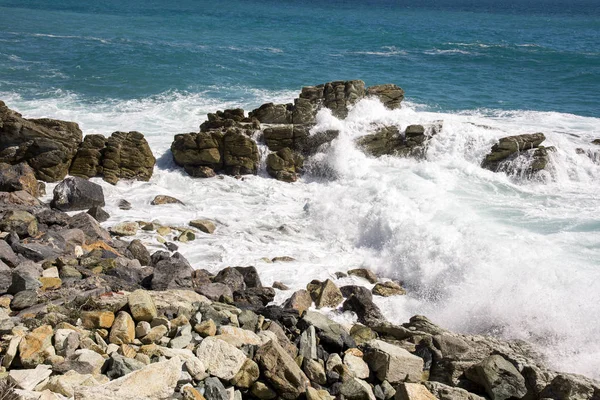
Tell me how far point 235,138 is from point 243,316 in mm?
11761

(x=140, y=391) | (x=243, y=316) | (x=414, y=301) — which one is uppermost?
(x=140, y=391)

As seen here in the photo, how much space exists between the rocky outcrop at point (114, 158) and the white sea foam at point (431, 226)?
71 cm

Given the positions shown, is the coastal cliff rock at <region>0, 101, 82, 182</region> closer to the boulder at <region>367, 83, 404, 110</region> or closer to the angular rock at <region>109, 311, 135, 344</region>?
the angular rock at <region>109, 311, 135, 344</region>

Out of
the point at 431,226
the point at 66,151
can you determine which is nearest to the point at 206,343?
the point at 431,226

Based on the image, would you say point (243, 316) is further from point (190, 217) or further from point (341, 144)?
point (341, 144)

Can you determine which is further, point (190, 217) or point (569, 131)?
point (569, 131)

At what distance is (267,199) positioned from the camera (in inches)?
776

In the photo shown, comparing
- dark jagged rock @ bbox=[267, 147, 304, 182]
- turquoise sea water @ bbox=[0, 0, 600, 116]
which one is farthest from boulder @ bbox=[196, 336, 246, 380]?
turquoise sea water @ bbox=[0, 0, 600, 116]


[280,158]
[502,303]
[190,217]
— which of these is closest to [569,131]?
[280,158]

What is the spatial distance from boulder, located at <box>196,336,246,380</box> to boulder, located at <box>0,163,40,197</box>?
11.4 m

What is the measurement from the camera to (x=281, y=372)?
8.03 metres

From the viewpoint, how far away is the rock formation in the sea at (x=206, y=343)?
7.53m

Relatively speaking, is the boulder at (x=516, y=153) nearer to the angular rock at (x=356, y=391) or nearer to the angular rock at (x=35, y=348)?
the angular rock at (x=356, y=391)

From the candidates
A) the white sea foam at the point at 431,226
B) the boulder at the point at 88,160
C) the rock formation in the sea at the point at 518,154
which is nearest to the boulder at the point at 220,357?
the white sea foam at the point at 431,226
